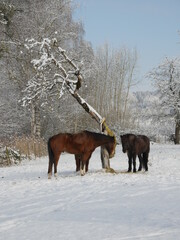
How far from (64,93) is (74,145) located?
492 cm

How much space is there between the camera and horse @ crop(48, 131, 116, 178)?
9523 millimetres

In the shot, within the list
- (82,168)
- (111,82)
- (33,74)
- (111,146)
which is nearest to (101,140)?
(111,146)

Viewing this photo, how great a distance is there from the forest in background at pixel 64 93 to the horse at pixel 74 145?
200 inches

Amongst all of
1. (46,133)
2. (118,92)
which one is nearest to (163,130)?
(118,92)

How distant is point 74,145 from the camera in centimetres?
964

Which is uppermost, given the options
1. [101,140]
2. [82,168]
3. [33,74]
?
[33,74]

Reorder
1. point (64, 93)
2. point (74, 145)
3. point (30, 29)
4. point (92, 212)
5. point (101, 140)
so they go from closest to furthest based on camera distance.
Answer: point (92, 212), point (74, 145), point (101, 140), point (64, 93), point (30, 29)

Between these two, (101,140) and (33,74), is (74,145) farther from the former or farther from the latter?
(33,74)

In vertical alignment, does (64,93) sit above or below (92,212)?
above

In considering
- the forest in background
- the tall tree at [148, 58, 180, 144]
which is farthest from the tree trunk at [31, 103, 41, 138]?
the tall tree at [148, 58, 180, 144]

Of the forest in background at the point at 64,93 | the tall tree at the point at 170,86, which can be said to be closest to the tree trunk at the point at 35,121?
the forest in background at the point at 64,93

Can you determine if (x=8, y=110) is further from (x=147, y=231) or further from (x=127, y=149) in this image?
(x=147, y=231)

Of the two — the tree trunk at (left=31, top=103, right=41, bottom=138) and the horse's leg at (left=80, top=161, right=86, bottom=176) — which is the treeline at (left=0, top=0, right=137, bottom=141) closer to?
the tree trunk at (left=31, top=103, right=41, bottom=138)

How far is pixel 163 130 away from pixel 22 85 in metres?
16.0
